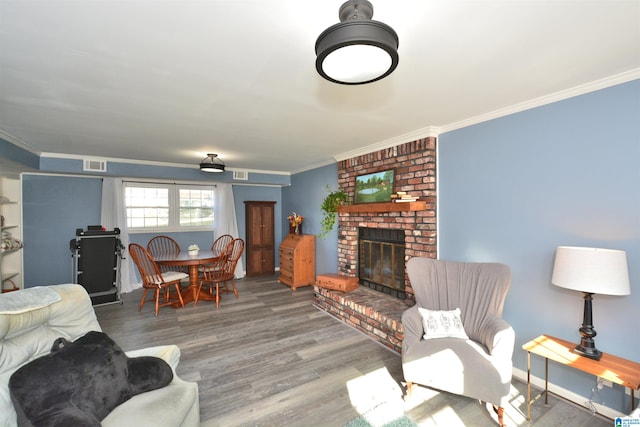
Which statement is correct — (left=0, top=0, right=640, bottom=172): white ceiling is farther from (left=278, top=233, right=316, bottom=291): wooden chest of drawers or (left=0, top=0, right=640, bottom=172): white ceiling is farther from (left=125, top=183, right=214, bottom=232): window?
(left=278, top=233, right=316, bottom=291): wooden chest of drawers

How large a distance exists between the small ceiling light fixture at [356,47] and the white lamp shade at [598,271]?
5.93 ft

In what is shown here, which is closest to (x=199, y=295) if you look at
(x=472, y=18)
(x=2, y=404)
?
(x=2, y=404)

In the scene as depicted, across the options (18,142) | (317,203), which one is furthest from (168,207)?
(317,203)

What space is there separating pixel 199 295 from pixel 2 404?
353 cm

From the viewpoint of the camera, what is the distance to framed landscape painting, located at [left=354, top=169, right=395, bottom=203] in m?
3.69

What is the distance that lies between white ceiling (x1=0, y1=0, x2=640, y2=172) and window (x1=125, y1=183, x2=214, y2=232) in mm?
2391

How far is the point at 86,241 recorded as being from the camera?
4270 millimetres

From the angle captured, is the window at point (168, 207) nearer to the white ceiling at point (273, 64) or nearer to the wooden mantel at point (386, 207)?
the white ceiling at point (273, 64)

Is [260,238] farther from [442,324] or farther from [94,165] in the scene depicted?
[442,324]

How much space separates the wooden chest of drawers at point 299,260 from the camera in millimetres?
5297

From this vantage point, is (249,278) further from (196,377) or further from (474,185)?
(474,185)

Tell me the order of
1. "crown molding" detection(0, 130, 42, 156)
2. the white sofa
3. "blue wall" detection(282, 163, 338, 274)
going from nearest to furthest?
the white sofa, "crown molding" detection(0, 130, 42, 156), "blue wall" detection(282, 163, 338, 274)

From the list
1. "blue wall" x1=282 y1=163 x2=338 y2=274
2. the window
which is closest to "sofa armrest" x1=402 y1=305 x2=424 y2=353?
"blue wall" x1=282 y1=163 x2=338 y2=274

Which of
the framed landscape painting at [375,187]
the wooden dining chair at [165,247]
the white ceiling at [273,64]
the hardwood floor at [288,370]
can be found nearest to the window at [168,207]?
the wooden dining chair at [165,247]
